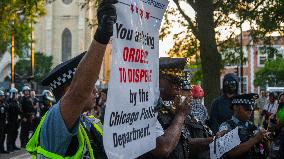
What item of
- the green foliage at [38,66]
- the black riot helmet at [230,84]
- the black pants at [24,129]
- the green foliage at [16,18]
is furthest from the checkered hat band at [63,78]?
the green foliage at [38,66]

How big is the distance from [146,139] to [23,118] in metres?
15.8

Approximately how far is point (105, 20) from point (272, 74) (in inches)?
2714

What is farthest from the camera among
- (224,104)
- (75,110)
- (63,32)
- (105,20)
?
(63,32)

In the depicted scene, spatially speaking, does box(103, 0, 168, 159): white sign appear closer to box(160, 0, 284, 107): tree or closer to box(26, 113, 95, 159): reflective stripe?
box(26, 113, 95, 159): reflective stripe

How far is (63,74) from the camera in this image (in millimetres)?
3398

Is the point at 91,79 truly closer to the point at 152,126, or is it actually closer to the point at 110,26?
the point at 110,26

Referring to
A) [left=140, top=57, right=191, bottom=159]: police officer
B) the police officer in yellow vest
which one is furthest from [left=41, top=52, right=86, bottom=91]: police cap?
[left=140, top=57, right=191, bottom=159]: police officer

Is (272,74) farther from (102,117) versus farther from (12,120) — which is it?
(102,117)

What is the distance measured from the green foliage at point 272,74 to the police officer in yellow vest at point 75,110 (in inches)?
2594

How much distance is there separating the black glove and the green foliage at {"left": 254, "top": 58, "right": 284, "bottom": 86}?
6638 cm

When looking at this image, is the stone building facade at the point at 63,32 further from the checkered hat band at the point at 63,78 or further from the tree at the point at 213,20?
the checkered hat band at the point at 63,78

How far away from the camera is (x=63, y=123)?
2920 mm

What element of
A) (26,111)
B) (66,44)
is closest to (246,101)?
(26,111)

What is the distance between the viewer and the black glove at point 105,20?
2746 mm
